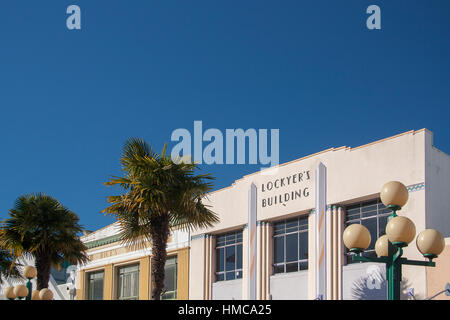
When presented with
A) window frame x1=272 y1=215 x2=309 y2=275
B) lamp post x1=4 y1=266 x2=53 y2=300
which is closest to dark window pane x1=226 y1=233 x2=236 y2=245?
window frame x1=272 y1=215 x2=309 y2=275

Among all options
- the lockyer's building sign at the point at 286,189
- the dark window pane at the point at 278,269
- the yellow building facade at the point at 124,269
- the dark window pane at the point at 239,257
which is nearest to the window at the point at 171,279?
the yellow building facade at the point at 124,269

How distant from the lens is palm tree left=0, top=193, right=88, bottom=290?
26.8m

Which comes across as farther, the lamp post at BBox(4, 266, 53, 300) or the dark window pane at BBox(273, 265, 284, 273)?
the dark window pane at BBox(273, 265, 284, 273)

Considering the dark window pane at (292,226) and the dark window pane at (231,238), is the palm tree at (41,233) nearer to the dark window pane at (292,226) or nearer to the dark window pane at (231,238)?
the dark window pane at (231,238)

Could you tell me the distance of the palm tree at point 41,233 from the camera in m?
26.8

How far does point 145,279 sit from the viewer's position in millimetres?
37875

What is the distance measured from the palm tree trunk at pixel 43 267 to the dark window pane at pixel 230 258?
31.3ft

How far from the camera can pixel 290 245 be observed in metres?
29.7

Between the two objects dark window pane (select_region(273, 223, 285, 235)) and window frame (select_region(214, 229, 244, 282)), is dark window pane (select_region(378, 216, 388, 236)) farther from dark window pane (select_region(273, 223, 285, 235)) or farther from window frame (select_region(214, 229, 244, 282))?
window frame (select_region(214, 229, 244, 282))

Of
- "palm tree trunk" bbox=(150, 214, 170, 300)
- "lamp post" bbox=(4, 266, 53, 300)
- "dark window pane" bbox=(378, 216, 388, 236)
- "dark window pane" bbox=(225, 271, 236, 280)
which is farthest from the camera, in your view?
"dark window pane" bbox=(225, 271, 236, 280)

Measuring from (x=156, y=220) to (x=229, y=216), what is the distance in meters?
11.4
